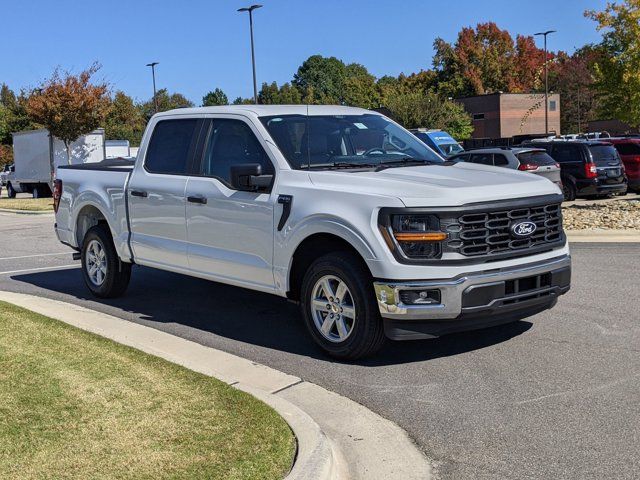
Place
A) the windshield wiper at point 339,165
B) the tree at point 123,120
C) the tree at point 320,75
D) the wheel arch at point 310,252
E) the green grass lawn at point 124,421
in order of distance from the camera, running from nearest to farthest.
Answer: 1. the green grass lawn at point 124,421
2. the wheel arch at point 310,252
3. the windshield wiper at point 339,165
4. the tree at point 123,120
5. the tree at point 320,75

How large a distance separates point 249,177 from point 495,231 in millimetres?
2127

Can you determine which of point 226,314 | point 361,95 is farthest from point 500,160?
point 361,95

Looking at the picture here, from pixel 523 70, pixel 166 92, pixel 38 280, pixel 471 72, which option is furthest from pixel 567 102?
pixel 38 280

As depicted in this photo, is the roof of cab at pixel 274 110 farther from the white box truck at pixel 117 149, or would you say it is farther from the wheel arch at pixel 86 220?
the white box truck at pixel 117 149

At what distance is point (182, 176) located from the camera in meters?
7.54

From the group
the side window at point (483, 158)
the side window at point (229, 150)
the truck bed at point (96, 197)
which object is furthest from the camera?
the side window at point (483, 158)

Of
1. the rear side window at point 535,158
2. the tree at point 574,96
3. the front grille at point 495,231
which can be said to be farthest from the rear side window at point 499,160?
the tree at point 574,96

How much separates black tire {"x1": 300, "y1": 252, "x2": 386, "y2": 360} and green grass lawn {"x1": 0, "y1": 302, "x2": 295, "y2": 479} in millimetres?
1135

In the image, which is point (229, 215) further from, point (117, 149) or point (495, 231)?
point (117, 149)

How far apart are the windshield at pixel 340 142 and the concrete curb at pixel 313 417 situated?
182cm

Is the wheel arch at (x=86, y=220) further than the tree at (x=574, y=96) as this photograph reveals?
No

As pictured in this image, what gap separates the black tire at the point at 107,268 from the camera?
8727 millimetres

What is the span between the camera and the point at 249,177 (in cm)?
663

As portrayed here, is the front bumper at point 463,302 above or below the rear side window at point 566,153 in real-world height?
below
